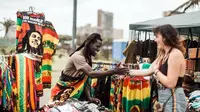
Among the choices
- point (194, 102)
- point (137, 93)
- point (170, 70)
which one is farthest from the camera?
point (194, 102)

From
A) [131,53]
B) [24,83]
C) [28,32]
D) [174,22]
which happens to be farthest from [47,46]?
[174,22]

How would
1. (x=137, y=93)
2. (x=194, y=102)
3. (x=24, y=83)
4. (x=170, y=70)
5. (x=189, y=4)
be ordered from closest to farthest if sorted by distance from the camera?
(x=170, y=70)
(x=137, y=93)
(x=24, y=83)
(x=194, y=102)
(x=189, y=4)

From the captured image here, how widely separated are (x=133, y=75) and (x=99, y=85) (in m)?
1.07

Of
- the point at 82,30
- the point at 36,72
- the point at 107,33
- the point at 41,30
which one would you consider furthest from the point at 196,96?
the point at 107,33

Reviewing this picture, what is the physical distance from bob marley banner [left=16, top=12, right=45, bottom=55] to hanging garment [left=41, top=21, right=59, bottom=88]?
0.47 ft

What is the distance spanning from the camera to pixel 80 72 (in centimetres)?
329

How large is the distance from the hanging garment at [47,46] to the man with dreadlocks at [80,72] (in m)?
1.50

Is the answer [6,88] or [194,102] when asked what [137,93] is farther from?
[6,88]

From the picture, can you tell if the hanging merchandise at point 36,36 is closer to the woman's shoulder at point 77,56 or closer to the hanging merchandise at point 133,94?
the woman's shoulder at point 77,56

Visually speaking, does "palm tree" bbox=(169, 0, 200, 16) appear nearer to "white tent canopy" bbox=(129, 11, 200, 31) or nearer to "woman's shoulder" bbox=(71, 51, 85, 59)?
"white tent canopy" bbox=(129, 11, 200, 31)

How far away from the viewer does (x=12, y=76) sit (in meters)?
3.58

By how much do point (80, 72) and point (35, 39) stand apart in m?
1.66


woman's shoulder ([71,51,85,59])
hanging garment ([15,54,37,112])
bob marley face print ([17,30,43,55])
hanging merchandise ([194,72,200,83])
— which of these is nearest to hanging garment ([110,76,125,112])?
woman's shoulder ([71,51,85,59])

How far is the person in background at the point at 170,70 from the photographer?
2406 millimetres
